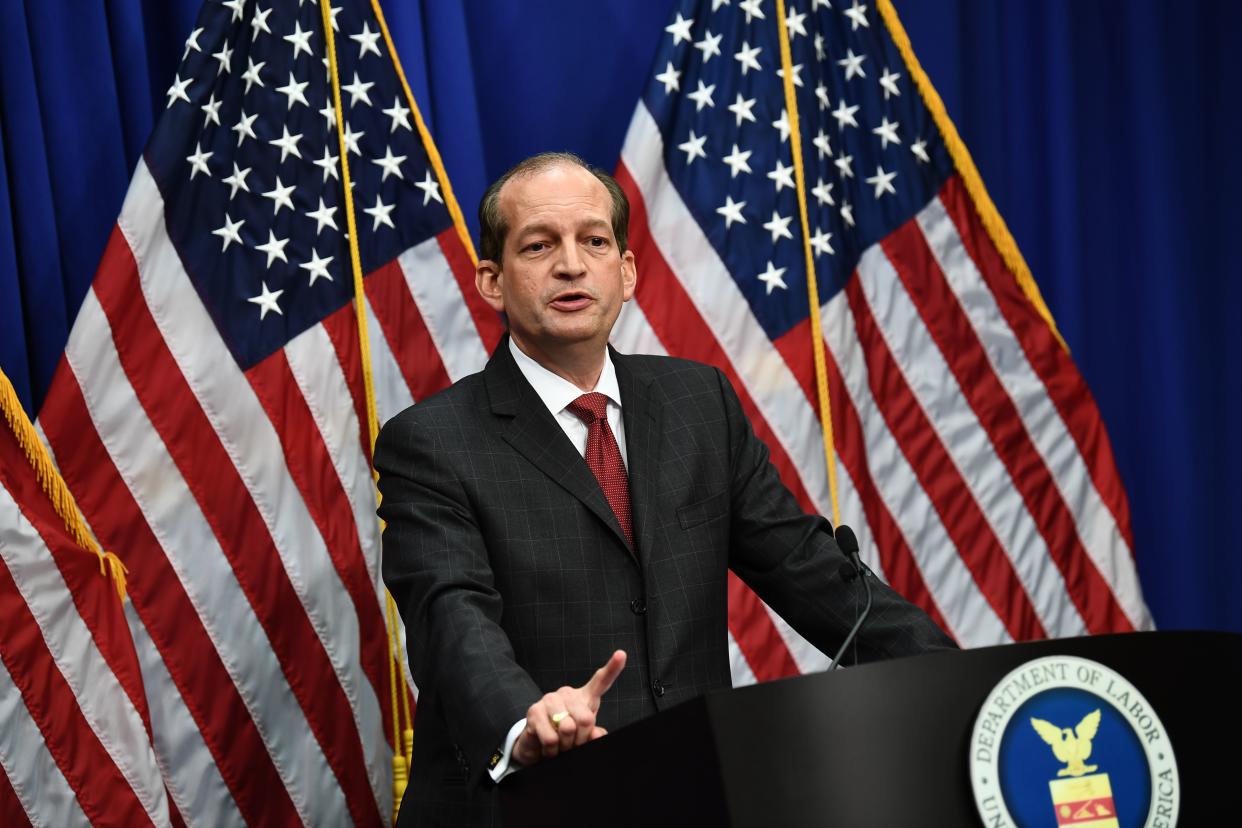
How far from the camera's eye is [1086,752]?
4.84 ft

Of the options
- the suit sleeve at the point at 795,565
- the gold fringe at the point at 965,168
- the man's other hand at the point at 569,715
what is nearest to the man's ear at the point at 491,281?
the suit sleeve at the point at 795,565

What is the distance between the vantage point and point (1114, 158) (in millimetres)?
4238

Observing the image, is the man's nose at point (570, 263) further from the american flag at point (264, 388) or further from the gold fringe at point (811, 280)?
the gold fringe at point (811, 280)

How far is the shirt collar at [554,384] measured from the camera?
2328 millimetres

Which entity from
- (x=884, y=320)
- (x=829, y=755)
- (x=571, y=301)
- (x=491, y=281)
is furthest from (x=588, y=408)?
(x=884, y=320)

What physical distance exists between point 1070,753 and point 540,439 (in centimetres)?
104

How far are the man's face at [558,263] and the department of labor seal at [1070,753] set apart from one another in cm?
105

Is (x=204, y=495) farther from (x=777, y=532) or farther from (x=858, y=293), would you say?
(x=858, y=293)

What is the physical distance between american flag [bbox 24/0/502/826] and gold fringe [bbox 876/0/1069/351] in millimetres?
1274

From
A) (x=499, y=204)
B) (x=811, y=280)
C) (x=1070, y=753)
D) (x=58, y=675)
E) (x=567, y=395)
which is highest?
(x=499, y=204)

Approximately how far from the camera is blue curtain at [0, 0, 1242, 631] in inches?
149

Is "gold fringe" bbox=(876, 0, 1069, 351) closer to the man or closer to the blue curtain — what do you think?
the blue curtain

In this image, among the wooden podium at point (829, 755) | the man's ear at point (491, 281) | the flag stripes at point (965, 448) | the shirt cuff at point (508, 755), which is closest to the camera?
the wooden podium at point (829, 755)

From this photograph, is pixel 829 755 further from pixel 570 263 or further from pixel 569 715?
pixel 570 263
